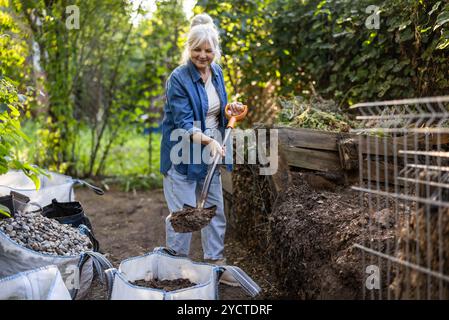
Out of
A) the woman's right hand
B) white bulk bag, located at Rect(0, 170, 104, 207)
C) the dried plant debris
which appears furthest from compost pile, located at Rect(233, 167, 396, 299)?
white bulk bag, located at Rect(0, 170, 104, 207)

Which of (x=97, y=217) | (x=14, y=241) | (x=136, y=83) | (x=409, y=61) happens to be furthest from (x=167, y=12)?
(x=14, y=241)

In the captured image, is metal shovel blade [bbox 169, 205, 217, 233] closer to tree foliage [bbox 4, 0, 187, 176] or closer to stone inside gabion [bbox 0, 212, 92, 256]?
stone inside gabion [bbox 0, 212, 92, 256]

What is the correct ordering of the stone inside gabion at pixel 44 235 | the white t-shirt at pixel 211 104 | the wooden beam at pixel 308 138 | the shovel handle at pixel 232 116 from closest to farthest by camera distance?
the stone inside gabion at pixel 44 235 → the shovel handle at pixel 232 116 → the white t-shirt at pixel 211 104 → the wooden beam at pixel 308 138

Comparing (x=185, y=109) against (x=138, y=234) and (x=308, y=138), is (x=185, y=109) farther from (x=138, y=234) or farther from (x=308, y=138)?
(x=138, y=234)

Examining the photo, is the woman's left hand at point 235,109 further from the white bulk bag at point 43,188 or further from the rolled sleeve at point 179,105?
the white bulk bag at point 43,188

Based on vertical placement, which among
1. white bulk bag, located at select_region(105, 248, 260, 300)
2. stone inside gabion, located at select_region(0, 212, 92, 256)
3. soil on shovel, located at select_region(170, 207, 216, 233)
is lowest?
white bulk bag, located at select_region(105, 248, 260, 300)

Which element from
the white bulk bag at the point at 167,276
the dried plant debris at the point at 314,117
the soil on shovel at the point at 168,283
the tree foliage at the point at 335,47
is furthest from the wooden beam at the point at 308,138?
the soil on shovel at the point at 168,283

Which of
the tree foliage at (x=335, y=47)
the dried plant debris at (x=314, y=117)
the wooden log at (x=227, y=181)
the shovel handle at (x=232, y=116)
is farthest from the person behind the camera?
the wooden log at (x=227, y=181)

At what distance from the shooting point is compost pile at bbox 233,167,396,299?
2.36 m

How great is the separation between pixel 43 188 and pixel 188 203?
138cm

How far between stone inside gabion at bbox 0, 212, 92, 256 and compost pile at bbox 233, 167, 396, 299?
1174mm

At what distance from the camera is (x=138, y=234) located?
14.7 feet

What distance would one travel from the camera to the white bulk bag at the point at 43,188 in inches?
150

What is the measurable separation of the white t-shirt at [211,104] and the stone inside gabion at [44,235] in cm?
106
